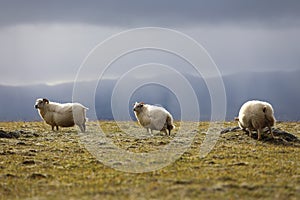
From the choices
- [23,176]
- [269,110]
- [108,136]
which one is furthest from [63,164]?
[269,110]

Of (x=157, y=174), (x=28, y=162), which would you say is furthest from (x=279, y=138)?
(x=28, y=162)

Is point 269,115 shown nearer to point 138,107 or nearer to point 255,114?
point 255,114

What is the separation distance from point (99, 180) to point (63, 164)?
3700 millimetres

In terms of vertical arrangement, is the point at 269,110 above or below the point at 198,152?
above

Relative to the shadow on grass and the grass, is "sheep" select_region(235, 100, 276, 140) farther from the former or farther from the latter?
the grass

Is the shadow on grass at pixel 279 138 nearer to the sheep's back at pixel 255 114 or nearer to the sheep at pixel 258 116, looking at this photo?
the sheep at pixel 258 116

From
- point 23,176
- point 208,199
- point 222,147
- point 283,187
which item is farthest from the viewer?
point 222,147

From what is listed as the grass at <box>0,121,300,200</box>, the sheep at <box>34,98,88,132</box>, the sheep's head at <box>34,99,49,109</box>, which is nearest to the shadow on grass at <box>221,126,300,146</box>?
the grass at <box>0,121,300,200</box>

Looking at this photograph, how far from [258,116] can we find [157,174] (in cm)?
1059

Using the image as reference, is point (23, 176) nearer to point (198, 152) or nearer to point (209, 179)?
point (209, 179)

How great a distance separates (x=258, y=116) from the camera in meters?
22.9

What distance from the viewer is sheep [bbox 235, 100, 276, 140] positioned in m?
22.8

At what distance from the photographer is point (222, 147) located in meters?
20.6

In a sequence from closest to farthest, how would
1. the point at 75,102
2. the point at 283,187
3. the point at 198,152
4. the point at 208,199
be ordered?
1. the point at 208,199
2. the point at 283,187
3. the point at 198,152
4. the point at 75,102
